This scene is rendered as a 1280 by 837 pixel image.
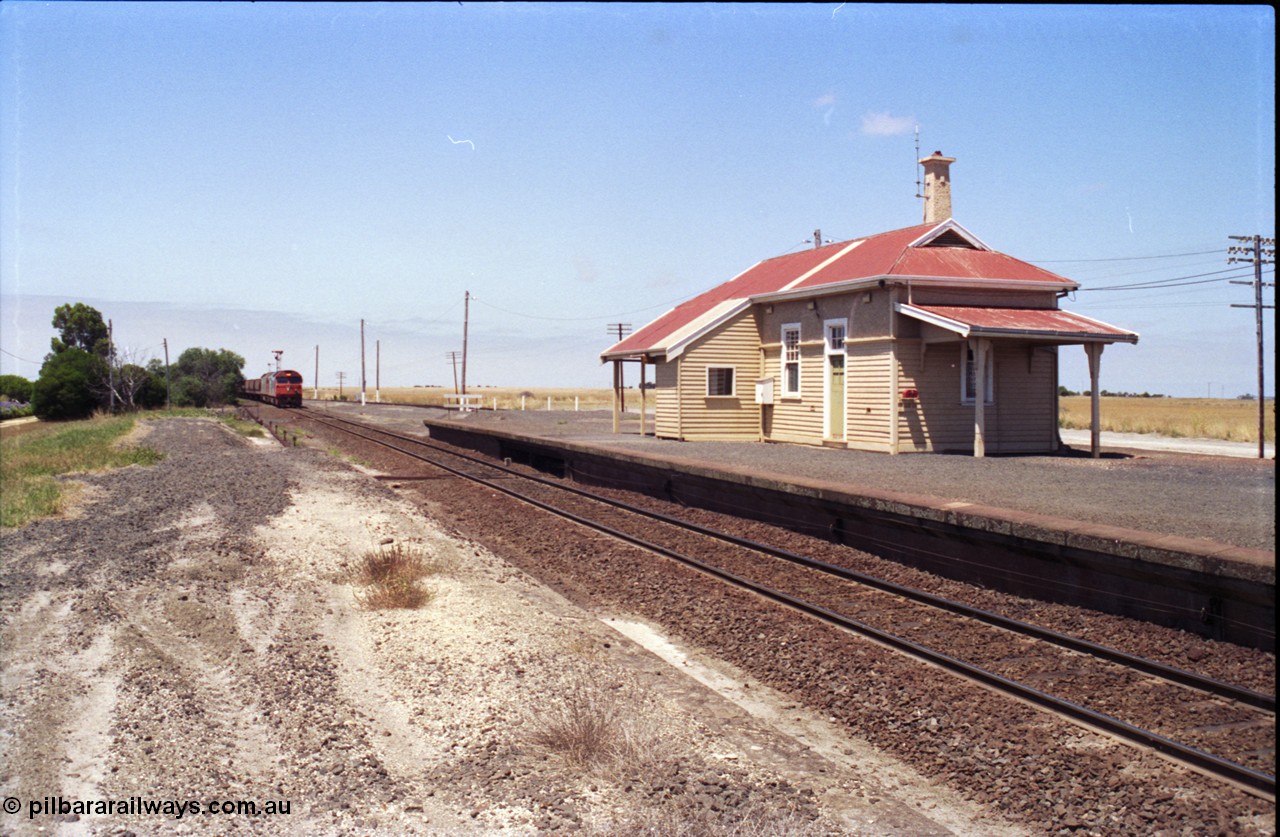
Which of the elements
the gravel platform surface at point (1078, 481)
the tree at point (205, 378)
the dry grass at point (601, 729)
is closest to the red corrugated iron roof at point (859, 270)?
the gravel platform surface at point (1078, 481)

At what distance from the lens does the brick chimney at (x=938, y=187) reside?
67.5ft

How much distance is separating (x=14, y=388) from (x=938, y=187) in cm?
8193

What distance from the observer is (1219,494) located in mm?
11375

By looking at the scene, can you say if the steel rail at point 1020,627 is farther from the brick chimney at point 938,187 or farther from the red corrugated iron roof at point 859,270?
the brick chimney at point 938,187

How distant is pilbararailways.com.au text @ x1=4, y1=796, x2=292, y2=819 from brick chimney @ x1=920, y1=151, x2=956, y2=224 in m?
19.1

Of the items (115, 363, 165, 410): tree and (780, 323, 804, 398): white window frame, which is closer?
(780, 323, 804, 398): white window frame

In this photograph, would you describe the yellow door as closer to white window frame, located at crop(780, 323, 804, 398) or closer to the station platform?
the station platform

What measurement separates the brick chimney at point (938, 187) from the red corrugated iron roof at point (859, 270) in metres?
0.69

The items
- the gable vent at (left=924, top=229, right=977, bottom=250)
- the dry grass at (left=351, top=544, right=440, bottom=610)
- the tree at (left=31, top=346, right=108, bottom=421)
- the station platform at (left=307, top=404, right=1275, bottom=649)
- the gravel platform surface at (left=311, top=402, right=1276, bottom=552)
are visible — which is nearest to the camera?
the station platform at (left=307, top=404, right=1275, bottom=649)

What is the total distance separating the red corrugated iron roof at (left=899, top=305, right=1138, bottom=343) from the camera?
16125mm

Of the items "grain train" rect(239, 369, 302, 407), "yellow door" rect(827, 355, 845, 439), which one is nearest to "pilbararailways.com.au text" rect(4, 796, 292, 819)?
"yellow door" rect(827, 355, 845, 439)

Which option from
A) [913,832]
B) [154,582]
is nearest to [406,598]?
[154,582]

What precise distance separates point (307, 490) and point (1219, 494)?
13160 millimetres

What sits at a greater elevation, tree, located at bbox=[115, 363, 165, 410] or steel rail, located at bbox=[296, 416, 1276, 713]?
tree, located at bbox=[115, 363, 165, 410]
